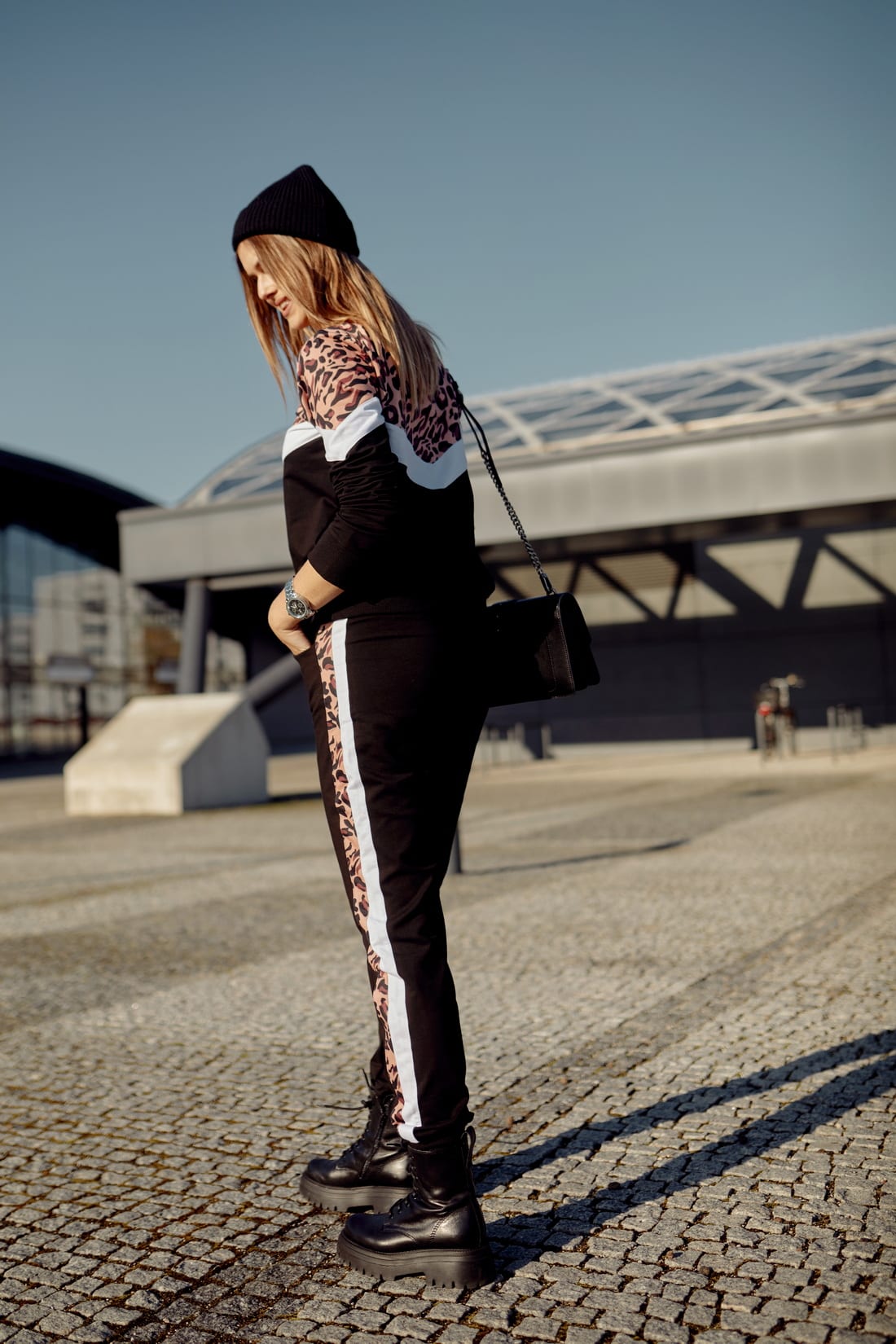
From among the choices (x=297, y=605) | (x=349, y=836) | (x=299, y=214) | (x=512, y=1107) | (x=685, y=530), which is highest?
(x=685, y=530)

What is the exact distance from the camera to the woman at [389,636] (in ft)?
6.88

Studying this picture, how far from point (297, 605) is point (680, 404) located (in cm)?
1882

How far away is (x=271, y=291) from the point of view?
7.61ft

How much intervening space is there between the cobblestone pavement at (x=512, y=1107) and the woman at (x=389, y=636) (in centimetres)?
24

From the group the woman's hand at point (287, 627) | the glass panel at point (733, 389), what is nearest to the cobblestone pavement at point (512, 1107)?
the woman's hand at point (287, 627)

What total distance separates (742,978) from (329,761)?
2731mm

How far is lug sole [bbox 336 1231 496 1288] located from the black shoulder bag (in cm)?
99

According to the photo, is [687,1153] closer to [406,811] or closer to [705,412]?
[406,811]

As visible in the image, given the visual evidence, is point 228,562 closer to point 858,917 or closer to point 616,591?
point 616,591

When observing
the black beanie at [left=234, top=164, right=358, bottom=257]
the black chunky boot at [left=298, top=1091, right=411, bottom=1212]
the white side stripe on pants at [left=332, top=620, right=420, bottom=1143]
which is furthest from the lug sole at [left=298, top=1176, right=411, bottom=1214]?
the black beanie at [left=234, top=164, right=358, bottom=257]

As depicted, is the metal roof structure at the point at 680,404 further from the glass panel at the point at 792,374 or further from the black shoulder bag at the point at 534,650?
the black shoulder bag at the point at 534,650

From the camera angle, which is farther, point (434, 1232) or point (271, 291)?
point (271, 291)

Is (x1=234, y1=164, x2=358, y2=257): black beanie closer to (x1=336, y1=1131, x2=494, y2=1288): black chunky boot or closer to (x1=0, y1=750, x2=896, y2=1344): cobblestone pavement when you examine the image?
(x1=336, y1=1131, x2=494, y2=1288): black chunky boot

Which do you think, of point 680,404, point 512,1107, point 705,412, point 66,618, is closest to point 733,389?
point 680,404
